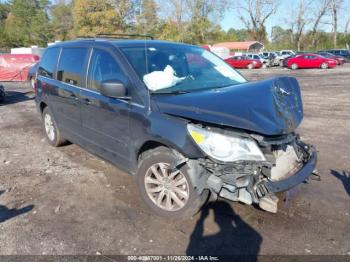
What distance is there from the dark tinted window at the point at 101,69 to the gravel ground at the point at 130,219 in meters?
1.38

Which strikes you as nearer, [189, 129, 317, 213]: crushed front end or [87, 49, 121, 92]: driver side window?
[189, 129, 317, 213]: crushed front end

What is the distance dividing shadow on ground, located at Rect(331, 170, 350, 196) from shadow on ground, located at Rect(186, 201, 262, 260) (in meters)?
1.72

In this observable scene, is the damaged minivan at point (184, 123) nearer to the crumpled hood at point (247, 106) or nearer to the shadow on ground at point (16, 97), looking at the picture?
the crumpled hood at point (247, 106)

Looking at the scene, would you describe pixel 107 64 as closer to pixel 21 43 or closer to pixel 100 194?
pixel 100 194

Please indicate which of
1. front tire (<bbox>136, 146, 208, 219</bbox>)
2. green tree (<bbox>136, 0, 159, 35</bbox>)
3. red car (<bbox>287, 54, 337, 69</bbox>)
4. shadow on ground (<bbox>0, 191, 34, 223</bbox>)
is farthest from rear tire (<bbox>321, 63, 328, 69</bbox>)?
green tree (<bbox>136, 0, 159, 35</bbox>)

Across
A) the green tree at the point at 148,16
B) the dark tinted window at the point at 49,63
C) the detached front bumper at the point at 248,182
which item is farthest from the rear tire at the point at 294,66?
the green tree at the point at 148,16

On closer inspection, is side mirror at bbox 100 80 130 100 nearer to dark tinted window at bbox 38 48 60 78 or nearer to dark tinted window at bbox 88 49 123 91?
dark tinted window at bbox 88 49 123 91

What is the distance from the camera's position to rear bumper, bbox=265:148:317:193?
3039 mm

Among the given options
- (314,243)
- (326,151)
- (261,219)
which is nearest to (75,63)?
(261,219)

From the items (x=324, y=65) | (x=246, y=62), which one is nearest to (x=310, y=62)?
(x=324, y=65)

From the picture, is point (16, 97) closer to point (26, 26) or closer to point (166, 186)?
point (166, 186)

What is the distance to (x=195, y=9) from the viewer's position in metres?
61.2

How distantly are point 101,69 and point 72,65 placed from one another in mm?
919

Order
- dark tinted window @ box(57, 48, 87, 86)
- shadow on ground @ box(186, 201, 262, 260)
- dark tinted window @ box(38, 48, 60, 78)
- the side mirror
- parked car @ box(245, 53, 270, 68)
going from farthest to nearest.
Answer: parked car @ box(245, 53, 270, 68) < dark tinted window @ box(38, 48, 60, 78) < dark tinted window @ box(57, 48, 87, 86) < the side mirror < shadow on ground @ box(186, 201, 262, 260)
